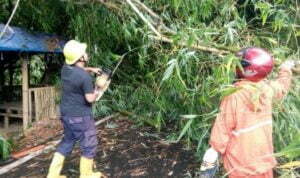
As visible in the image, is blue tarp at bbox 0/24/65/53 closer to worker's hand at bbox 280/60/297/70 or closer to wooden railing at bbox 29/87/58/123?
wooden railing at bbox 29/87/58/123

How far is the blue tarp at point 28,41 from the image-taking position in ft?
22.2

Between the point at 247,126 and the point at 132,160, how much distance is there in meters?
2.45

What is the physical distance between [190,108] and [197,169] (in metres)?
0.74

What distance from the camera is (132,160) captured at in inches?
202

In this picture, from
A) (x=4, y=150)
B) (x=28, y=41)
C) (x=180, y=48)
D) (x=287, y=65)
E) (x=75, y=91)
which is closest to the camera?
(x=287, y=65)

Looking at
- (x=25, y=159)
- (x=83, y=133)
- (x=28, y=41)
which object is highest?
(x=28, y=41)

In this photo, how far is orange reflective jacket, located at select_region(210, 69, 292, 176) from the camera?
2883 millimetres

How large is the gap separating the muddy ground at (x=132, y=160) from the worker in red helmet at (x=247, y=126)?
5.68ft

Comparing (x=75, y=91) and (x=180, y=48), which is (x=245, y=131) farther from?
(x=75, y=91)

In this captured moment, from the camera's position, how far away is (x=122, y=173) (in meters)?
4.81

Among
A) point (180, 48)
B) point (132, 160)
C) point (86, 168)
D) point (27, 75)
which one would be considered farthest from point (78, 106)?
point (27, 75)

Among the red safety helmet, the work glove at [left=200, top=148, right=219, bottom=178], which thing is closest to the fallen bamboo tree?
the work glove at [left=200, top=148, right=219, bottom=178]

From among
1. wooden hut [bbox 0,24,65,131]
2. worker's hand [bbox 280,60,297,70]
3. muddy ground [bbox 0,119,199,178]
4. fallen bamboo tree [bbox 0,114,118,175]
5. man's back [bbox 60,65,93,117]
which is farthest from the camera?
wooden hut [bbox 0,24,65,131]

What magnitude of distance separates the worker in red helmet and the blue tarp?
467cm
